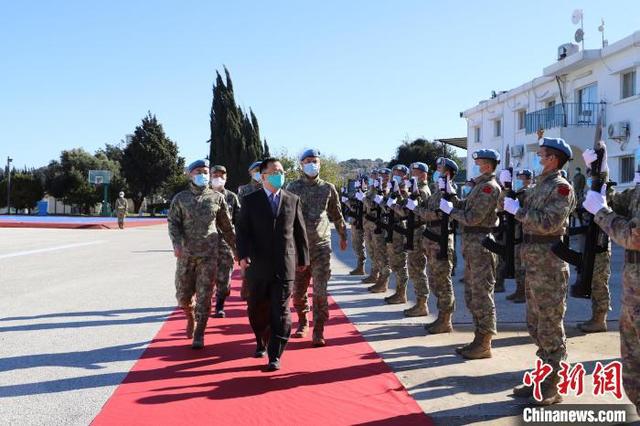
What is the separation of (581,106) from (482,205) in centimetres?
2025

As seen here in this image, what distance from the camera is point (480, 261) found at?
5918mm

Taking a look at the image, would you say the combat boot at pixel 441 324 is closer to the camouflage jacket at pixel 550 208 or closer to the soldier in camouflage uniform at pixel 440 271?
the soldier in camouflage uniform at pixel 440 271

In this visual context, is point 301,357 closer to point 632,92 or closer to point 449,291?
point 449,291

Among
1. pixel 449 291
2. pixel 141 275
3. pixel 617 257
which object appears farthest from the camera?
pixel 617 257

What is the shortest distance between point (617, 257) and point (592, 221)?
13408 millimetres

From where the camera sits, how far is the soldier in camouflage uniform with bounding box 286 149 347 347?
651cm

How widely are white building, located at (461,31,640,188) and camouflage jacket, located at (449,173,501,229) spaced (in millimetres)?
11181

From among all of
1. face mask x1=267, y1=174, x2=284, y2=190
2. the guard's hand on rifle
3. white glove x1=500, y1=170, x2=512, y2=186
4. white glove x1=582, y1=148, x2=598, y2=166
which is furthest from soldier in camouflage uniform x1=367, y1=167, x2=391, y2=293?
the guard's hand on rifle

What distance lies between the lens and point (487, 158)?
6.10m

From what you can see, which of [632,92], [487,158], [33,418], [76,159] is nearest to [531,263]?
[487,158]

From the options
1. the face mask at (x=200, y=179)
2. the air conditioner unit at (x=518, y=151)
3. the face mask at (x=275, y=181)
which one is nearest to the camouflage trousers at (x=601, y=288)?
the face mask at (x=275, y=181)

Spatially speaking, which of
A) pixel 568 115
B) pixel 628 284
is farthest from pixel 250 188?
pixel 568 115

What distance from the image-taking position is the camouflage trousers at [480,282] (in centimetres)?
586

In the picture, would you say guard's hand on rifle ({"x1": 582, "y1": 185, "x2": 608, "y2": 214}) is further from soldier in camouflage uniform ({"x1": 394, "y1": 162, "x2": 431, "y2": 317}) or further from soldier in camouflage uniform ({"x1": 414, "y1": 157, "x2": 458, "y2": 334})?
soldier in camouflage uniform ({"x1": 394, "y1": 162, "x2": 431, "y2": 317})
